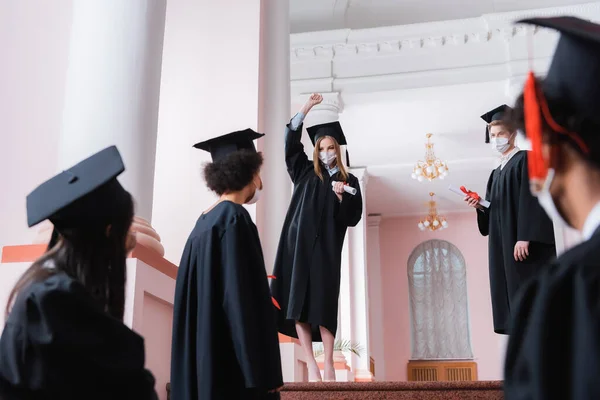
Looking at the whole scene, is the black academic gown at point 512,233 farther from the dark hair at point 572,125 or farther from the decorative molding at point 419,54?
the decorative molding at point 419,54

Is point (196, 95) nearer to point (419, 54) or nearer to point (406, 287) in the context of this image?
point (419, 54)

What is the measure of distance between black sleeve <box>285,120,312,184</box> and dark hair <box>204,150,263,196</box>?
1766 millimetres

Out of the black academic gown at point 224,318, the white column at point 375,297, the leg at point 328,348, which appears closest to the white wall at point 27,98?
the black academic gown at point 224,318

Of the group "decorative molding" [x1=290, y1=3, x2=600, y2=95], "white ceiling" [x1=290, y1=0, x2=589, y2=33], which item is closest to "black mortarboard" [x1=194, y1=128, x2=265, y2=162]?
"white ceiling" [x1=290, y1=0, x2=589, y2=33]

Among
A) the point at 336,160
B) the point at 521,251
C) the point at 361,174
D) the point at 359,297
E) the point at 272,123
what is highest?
the point at 361,174

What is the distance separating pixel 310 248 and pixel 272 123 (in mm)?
1898

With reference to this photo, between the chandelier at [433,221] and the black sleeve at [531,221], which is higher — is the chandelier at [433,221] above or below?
above

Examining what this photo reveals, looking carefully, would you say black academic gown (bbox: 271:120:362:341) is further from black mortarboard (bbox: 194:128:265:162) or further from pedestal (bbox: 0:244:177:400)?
black mortarboard (bbox: 194:128:265:162)

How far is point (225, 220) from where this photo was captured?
3.31 meters

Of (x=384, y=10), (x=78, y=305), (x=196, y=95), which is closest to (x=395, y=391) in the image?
(x=78, y=305)

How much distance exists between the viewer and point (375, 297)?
655 inches

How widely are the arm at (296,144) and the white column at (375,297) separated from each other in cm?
1108

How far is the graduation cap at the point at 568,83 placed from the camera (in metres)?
1.39

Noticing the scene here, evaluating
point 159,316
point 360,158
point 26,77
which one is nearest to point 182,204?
point 26,77
